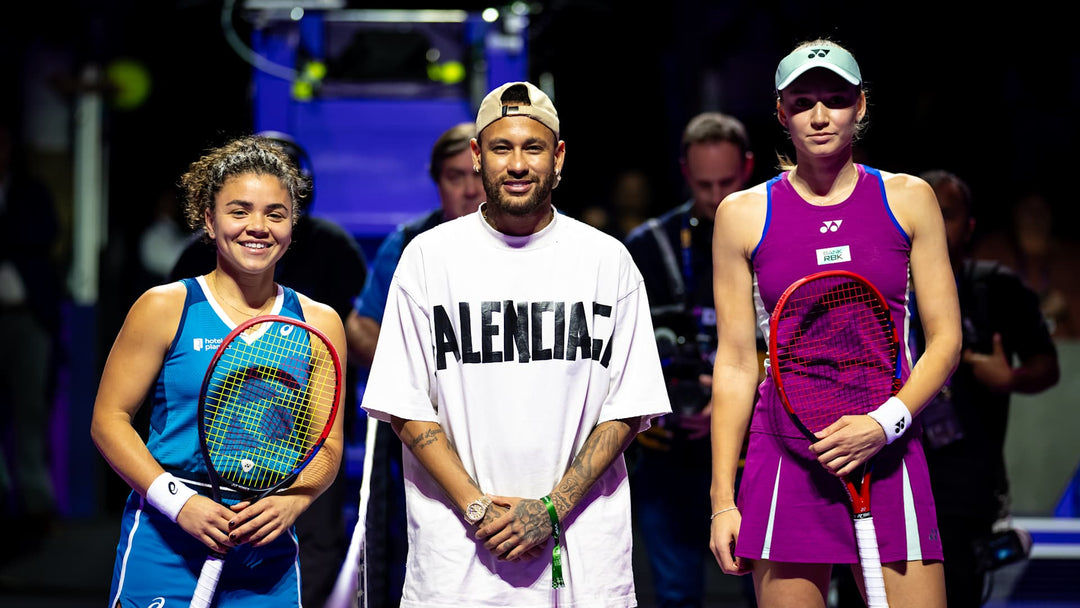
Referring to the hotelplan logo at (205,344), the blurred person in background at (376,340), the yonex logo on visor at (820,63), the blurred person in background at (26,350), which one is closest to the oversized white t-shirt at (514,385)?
the hotelplan logo at (205,344)

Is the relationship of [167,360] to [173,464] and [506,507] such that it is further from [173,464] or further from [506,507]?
[506,507]

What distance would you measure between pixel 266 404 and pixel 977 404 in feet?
8.06

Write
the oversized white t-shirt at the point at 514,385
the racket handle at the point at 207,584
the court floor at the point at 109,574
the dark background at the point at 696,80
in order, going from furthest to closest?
the dark background at the point at 696,80
the court floor at the point at 109,574
the oversized white t-shirt at the point at 514,385
the racket handle at the point at 207,584

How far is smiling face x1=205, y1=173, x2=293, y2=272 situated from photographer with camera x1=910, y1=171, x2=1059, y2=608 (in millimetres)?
2055

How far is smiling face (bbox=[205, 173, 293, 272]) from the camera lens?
2.85m

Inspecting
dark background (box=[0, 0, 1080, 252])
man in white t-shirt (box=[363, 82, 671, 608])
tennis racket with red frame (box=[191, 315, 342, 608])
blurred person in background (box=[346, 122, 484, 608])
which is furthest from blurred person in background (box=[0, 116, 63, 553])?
man in white t-shirt (box=[363, 82, 671, 608])

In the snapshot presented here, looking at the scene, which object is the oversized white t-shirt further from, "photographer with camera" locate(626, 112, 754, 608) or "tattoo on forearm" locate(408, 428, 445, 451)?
"photographer with camera" locate(626, 112, 754, 608)

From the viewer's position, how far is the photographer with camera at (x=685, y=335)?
13.5 ft

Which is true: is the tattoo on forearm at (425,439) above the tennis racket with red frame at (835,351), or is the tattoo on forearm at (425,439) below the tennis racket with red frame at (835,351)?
below

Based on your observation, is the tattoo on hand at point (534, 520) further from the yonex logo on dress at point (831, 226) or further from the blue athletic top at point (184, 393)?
the yonex logo on dress at point (831, 226)

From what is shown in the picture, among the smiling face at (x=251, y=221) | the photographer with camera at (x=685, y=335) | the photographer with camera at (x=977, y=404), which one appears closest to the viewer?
the smiling face at (x=251, y=221)

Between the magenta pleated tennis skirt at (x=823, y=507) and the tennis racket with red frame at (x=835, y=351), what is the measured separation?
0.07 metres

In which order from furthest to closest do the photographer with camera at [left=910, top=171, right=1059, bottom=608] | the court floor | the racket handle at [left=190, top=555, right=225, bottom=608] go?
the court floor → the photographer with camera at [left=910, top=171, right=1059, bottom=608] → the racket handle at [left=190, top=555, right=225, bottom=608]

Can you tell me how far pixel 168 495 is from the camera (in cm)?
265
